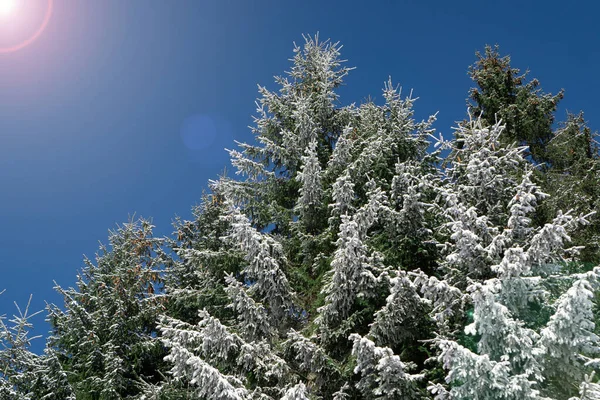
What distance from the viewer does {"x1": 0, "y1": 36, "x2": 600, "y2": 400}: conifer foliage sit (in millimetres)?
6379

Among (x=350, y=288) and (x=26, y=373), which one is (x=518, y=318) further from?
(x=26, y=373)

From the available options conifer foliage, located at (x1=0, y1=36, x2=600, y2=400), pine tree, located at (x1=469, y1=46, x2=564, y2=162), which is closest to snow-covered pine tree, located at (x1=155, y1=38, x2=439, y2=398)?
conifer foliage, located at (x1=0, y1=36, x2=600, y2=400)

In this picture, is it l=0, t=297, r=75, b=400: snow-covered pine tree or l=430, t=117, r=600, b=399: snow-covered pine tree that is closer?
l=430, t=117, r=600, b=399: snow-covered pine tree

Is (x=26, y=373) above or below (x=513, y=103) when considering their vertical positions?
below

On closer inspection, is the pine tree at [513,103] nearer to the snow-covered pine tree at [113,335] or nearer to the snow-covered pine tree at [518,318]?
the snow-covered pine tree at [518,318]

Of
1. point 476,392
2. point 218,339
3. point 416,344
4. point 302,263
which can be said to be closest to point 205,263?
point 302,263

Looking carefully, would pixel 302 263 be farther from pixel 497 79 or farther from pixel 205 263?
pixel 497 79

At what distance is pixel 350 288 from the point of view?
26.7 feet

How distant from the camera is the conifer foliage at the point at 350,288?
6379mm

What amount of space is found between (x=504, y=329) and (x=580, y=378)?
1257mm

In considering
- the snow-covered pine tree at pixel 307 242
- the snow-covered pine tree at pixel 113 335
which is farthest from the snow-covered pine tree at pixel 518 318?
the snow-covered pine tree at pixel 113 335

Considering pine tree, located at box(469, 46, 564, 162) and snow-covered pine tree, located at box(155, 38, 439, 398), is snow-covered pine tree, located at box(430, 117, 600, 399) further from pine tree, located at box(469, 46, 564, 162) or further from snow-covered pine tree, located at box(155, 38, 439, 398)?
pine tree, located at box(469, 46, 564, 162)

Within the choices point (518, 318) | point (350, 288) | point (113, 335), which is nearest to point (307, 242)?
point (350, 288)

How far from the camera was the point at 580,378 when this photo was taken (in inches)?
248
